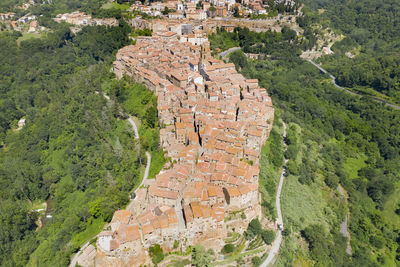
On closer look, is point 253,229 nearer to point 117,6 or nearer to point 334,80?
point 334,80

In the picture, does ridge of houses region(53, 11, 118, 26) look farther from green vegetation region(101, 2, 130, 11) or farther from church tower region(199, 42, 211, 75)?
church tower region(199, 42, 211, 75)

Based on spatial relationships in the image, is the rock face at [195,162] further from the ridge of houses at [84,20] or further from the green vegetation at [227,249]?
the ridge of houses at [84,20]

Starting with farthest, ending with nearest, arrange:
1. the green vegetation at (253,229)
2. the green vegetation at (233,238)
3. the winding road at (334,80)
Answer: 1. the winding road at (334,80)
2. the green vegetation at (253,229)
3. the green vegetation at (233,238)

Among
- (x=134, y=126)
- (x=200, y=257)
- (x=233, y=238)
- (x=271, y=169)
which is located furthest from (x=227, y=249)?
(x=134, y=126)

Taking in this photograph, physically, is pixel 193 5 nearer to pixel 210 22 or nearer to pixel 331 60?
pixel 210 22

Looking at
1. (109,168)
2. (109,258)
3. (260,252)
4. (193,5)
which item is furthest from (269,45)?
(109,258)

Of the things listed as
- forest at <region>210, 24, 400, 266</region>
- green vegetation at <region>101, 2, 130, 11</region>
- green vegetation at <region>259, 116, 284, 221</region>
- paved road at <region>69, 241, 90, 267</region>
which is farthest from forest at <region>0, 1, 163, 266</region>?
forest at <region>210, 24, 400, 266</region>

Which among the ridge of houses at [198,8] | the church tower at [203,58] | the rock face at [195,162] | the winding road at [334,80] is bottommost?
the winding road at [334,80]

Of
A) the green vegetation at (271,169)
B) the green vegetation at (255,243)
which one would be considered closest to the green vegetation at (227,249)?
the green vegetation at (255,243)
